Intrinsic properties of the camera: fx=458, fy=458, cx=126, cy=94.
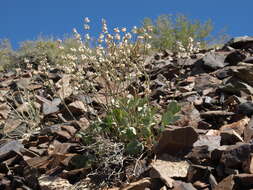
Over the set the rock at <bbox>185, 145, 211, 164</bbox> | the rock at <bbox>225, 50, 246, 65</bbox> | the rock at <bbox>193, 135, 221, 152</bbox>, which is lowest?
the rock at <bbox>185, 145, 211, 164</bbox>

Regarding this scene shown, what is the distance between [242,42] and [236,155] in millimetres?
4817

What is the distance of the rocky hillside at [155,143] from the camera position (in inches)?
144

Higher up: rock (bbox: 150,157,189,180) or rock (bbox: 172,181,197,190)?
rock (bbox: 150,157,189,180)

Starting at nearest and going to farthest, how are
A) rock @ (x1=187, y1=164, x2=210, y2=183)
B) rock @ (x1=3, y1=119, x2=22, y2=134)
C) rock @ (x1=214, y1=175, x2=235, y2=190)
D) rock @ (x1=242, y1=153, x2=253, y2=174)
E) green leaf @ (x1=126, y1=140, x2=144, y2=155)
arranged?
rock @ (x1=214, y1=175, x2=235, y2=190) < rock @ (x1=242, y1=153, x2=253, y2=174) < rock @ (x1=187, y1=164, x2=210, y2=183) < green leaf @ (x1=126, y1=140, x2=144, y2=155) < rock @ (x1=3, y1=119, x2=22, y2=134)

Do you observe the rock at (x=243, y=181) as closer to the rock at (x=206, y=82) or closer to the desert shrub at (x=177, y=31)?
the rock at (x=206, y=82)

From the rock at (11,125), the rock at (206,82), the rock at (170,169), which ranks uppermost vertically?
the rock at (206,82)

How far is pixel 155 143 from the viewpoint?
4.19 metres

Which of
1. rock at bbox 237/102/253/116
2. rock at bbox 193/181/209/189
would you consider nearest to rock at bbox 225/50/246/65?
rock at bbox 237/102/253/116

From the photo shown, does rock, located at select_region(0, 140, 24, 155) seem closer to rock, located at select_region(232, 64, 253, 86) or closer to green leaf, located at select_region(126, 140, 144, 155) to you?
green leaf, located at select_region(126, 140, 144, 155)

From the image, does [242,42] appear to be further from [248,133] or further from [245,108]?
[248,133]

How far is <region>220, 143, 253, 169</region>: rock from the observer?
3.51m

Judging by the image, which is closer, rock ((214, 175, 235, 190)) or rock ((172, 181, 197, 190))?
rock ((214, 175, 235, 190))

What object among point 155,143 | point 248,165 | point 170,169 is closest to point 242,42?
point 155,143

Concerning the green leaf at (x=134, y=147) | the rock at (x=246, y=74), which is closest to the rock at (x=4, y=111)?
the green leaf at (x=134, y=147)
